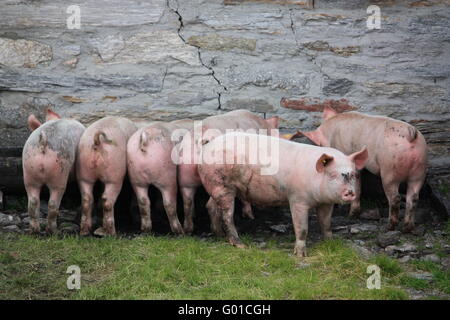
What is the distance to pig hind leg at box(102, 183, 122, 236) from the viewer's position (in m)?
6.71

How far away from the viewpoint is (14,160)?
733 centimetres

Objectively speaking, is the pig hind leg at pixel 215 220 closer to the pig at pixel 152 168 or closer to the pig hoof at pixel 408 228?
the pig at pixel 152 168

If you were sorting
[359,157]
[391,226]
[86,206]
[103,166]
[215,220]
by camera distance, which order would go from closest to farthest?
1. [359,157]
2. [103,166]
3. [86,206]
4. [215,220]
5. [391,226]

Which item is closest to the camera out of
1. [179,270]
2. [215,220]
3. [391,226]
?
[179,270]

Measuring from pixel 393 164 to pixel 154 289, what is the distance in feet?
8.39

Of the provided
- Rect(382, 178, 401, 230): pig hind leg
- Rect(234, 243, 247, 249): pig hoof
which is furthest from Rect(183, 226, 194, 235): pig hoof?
Rect(382, 178, 401, 230): pig hind leg

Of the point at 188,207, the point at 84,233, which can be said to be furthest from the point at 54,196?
the point at 188,207

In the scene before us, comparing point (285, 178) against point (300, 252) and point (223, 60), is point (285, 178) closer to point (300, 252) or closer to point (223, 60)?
point (300, 252)

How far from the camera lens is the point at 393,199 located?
6945 mm

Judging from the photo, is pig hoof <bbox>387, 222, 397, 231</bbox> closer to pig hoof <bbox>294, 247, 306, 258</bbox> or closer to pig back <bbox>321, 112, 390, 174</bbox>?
pig back <bbox>321, 112, 390, 174</bbox>

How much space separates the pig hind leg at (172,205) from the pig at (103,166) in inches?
15.5

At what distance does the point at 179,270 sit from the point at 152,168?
1.21 meters

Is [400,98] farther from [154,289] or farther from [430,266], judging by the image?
[154,289]
